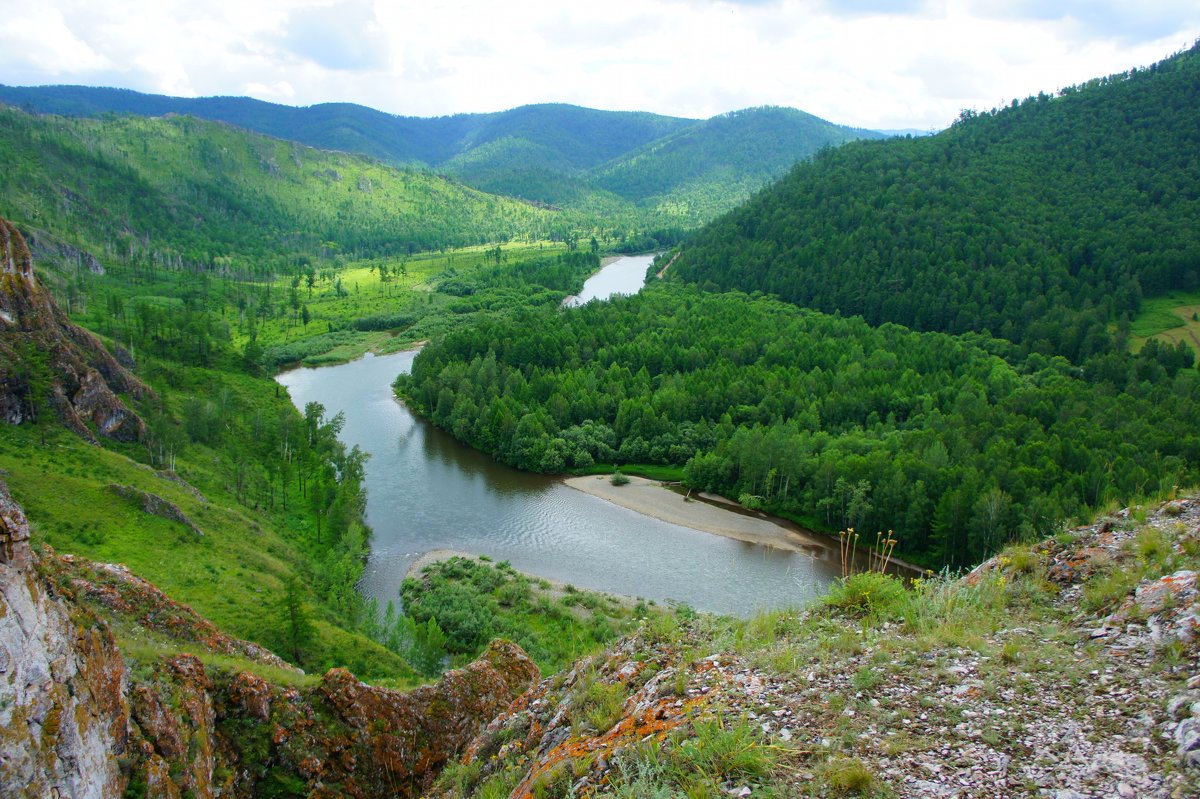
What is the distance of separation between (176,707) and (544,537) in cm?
4369

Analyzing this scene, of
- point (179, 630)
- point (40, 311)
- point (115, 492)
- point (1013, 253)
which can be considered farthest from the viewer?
point (1013, 253)

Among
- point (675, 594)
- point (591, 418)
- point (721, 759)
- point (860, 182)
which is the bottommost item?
point (675, 594)

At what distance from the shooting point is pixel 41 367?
5181 cm

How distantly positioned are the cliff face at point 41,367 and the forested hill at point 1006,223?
114 metres

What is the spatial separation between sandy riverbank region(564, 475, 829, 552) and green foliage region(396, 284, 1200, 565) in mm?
2920

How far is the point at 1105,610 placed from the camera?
11.7 m

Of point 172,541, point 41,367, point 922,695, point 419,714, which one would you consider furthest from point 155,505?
point 922,695

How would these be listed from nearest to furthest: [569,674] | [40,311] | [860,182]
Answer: [569,674]
[40,311]
[860,182]

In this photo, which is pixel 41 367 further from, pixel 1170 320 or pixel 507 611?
pixel 1170 320

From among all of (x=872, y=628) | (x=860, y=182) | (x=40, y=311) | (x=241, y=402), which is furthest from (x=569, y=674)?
(x=860, y=182)

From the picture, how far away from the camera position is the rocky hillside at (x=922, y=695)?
28.8ft

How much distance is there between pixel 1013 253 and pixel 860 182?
1687 inches

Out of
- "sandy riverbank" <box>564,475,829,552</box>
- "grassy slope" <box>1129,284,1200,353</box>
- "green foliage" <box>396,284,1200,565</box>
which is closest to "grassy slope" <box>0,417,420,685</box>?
"sandy riverbank" <box>564,475,829,552</box>

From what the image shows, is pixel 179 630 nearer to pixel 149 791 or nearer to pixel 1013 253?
pixel 149 791
